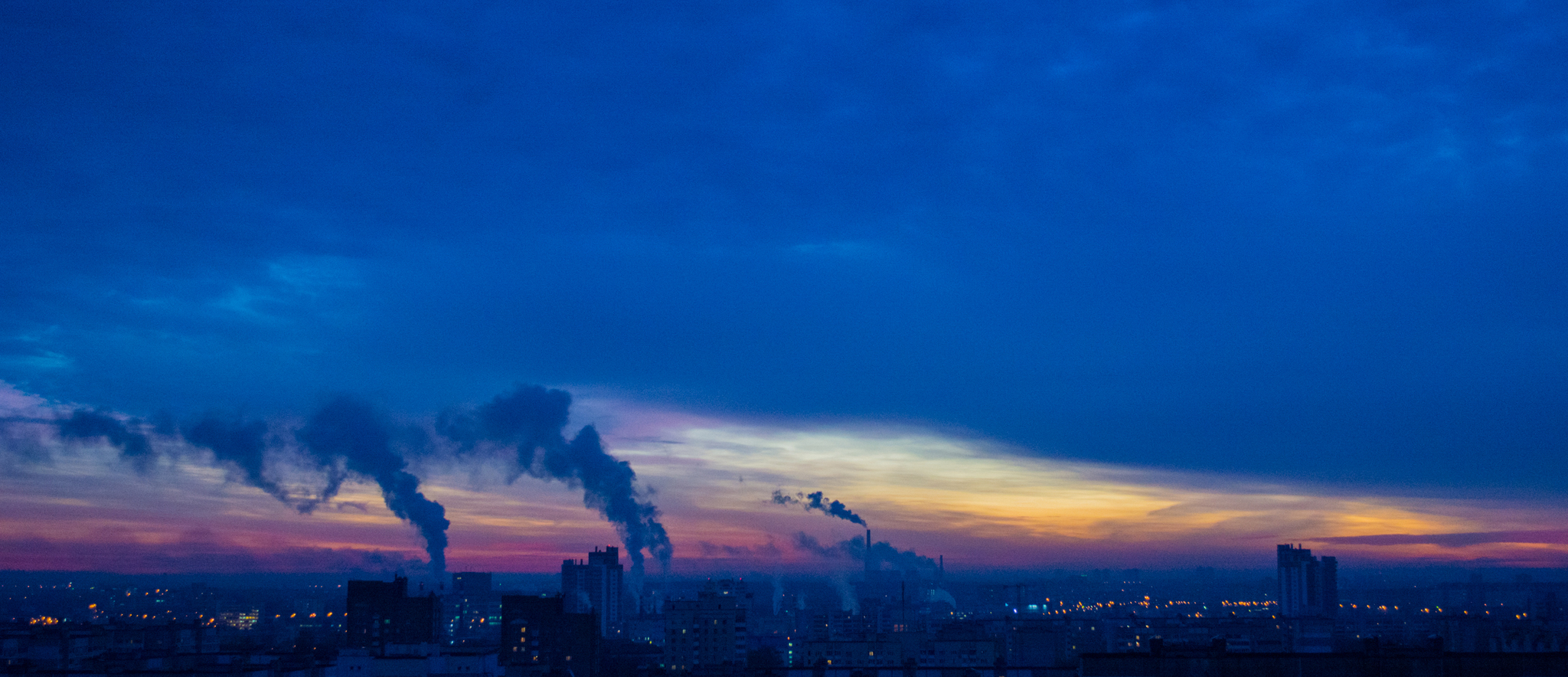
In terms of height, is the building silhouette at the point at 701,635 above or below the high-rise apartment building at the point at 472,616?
above

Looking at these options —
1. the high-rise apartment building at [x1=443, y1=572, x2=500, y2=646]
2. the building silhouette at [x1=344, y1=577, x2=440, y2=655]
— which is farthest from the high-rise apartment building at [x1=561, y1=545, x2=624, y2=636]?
the building silhouette at [x1=344, y1=577, x2=440, y2=655]

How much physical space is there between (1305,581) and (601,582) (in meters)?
99.3

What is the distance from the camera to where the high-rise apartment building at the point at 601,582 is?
138 m

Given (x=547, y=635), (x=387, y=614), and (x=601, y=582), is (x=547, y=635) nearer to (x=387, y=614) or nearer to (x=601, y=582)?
(x=387, y=614)

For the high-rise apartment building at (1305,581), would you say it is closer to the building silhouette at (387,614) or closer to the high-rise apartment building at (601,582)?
the high-rise apartment building at (601,582)

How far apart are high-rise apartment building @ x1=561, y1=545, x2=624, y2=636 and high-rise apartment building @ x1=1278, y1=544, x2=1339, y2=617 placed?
304 ft

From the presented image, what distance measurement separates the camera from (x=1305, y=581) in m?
169

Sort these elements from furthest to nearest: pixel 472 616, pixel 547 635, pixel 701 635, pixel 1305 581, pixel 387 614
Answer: pixel 1305 581, pixel 472 616, pixel 387 614, pixel 701 635, pixel 547 635

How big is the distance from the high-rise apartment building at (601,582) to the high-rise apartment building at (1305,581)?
92526 mm

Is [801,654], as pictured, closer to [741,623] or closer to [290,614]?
[741,623]

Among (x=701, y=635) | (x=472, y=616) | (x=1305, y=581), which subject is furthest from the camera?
(x=1305, y=581)

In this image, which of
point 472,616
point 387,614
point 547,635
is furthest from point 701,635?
point 472,616

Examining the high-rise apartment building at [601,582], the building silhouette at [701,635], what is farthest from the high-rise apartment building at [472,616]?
the building silhouette at [701,635]

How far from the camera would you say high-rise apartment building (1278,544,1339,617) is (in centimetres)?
16838
